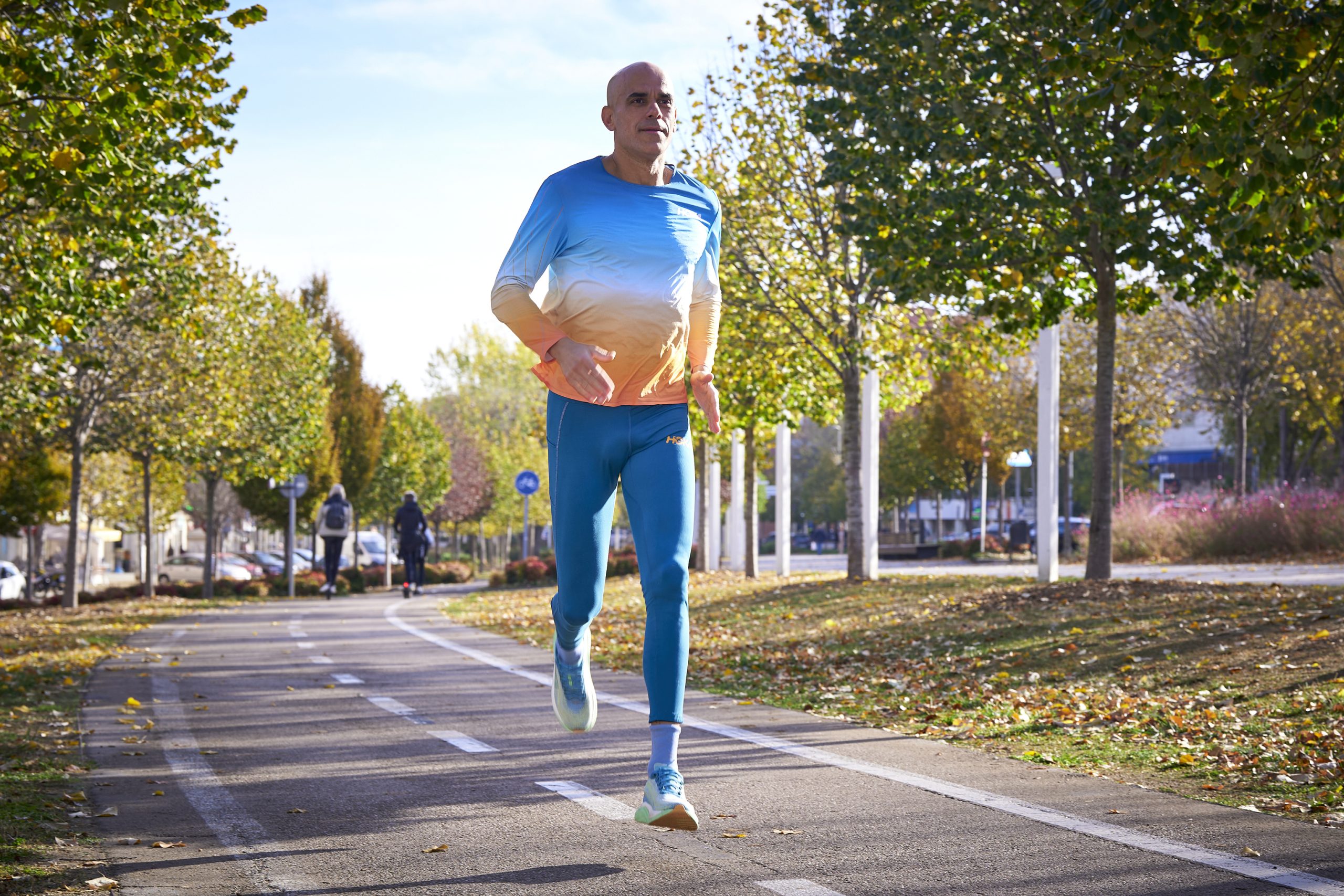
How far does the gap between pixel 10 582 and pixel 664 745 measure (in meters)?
44.9

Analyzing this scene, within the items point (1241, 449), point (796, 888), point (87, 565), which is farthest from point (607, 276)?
point (87, 565)

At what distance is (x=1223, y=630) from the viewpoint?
1111 cm

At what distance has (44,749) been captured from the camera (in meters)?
7.52

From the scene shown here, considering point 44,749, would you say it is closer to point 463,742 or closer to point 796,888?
point 463,742

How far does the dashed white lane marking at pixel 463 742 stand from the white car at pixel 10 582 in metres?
38.8

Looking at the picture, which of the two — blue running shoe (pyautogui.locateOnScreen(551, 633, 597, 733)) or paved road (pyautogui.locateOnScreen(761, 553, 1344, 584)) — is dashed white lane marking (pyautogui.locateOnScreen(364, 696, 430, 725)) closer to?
blue running shoe (pyautogui.locateOnScreen(551, 633, 597, 733))

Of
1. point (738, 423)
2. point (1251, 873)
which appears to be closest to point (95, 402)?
point (738, 423)

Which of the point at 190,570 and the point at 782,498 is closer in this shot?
the point at 782,498

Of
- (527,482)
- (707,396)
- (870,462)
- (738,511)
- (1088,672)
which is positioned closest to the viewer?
(707,396)

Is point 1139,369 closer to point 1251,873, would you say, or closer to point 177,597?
point 177,597

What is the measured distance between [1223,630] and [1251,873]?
7.30 metres

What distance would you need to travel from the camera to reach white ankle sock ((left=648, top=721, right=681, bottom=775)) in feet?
14.1

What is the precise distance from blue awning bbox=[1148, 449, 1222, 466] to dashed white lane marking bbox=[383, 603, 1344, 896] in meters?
79.3

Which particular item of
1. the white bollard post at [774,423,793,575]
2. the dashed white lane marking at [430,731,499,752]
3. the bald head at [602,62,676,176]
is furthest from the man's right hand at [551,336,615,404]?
the white bollard post at [774,423,793,575]
